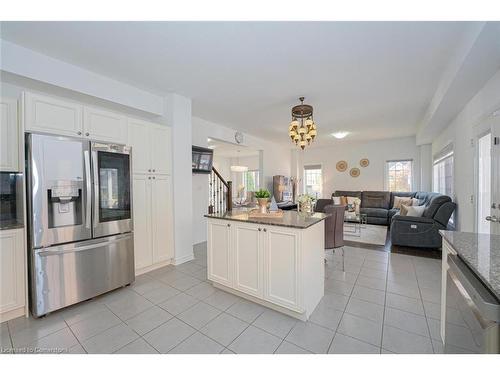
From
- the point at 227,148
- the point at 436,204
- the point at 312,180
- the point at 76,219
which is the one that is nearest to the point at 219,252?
the point at 76,219

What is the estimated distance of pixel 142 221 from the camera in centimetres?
290

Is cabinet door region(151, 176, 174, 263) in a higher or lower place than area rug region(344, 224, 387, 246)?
higher

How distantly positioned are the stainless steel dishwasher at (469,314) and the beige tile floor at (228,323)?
0.10 meters

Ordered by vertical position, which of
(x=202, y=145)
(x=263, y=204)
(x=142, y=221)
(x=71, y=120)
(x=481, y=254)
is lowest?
(x=142, y=221)

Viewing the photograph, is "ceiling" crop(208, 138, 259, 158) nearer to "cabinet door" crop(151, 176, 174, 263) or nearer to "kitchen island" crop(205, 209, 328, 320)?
"cabinet door" crop(151, 176, 174, 263)

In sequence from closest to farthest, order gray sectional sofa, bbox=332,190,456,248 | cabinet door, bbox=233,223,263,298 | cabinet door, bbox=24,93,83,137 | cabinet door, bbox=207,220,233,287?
cabinet door, bbox=24,93,83,137 → cabinet door, bbox=233,223,263,298 → cabinet door, bbox=207,220,233,287 → gray sectional sofa, bbox=332,190,456,248

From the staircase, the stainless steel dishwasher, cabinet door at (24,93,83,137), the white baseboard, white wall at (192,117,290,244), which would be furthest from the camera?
the staircase

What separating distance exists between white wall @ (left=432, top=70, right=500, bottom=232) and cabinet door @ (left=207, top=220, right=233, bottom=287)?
3.16 metres

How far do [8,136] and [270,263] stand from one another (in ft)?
8.85

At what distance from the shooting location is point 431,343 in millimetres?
1607

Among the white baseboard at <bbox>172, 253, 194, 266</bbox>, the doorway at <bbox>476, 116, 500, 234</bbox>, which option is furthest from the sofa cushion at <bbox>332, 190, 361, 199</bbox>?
the white baseboard at <bbox>172, 253, 194, 266</bbox>

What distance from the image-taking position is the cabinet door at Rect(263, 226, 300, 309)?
1914 millimetres

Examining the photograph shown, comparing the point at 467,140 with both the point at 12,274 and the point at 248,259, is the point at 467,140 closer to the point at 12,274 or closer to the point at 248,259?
the point at 248,259
